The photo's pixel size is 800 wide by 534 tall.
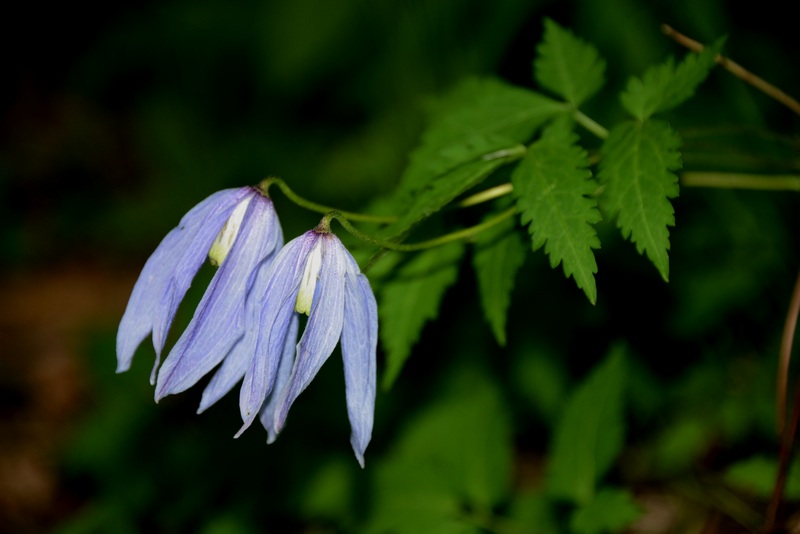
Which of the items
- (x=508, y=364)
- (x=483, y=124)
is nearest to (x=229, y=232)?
(x=483, y=124)

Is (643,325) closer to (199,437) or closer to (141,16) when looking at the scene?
(199,437)

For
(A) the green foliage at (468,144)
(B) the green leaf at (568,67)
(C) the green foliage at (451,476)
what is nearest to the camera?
(A) the green foliage at (468,144)

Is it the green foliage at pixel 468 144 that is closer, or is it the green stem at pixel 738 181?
the green foliage at pixel 468 144

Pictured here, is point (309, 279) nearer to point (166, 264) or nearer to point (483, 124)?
point (166, 264)

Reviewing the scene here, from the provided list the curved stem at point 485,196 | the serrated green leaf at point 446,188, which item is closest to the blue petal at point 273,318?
the serrated green leaf at point 446,188

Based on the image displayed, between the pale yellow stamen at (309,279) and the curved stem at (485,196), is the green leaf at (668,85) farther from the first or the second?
the pale yellow stamen at (309,279)

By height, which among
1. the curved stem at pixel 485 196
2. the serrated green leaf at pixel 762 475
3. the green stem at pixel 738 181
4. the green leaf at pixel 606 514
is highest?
the green stem at pixel 738 181
